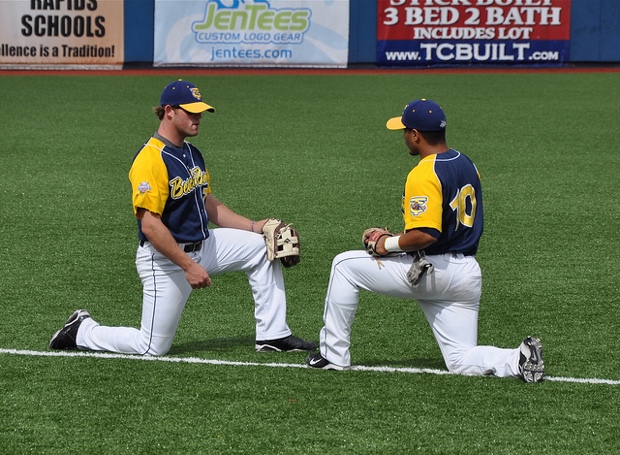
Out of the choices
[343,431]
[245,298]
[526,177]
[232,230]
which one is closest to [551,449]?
[343,431]

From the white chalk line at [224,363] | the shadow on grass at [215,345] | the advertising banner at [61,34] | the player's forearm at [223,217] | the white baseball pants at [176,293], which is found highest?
the advertising banner at [61,34]

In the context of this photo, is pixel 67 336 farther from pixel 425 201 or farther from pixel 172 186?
pixel 425 201

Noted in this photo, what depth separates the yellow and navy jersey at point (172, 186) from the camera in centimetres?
649

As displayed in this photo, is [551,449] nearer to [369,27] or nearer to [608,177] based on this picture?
[608,177]

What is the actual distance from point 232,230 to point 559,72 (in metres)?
18.1

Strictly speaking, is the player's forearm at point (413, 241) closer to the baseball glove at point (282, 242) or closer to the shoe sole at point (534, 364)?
the shoe sole at point (534, 364)

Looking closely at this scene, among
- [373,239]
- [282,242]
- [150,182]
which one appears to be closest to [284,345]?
[282,242]

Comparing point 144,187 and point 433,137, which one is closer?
point 433,137

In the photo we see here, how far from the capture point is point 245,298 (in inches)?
331

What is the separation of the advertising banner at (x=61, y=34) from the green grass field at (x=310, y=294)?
4974 millimetres

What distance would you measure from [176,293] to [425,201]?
168 cm

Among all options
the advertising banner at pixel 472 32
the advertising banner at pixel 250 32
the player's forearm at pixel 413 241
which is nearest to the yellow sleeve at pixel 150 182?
the player's forearm at pixel 413 241

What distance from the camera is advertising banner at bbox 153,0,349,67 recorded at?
23.3 m

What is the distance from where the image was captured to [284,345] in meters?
6.95
